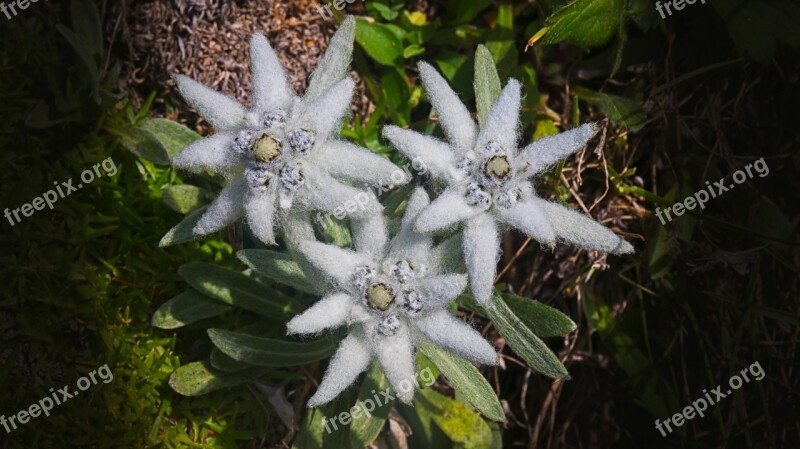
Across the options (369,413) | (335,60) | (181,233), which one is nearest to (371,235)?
(335,60)

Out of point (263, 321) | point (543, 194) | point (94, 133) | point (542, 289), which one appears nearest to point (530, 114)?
point (543, 194)

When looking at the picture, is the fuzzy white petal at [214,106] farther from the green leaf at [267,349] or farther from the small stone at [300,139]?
the green leaf at [267,349]

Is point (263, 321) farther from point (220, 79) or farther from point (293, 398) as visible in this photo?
point (220, 79)

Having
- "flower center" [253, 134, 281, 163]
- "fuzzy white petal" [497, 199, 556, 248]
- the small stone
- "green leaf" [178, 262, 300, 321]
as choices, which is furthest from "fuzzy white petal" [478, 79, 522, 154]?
"green leaf" [178, 262, 300, 321]

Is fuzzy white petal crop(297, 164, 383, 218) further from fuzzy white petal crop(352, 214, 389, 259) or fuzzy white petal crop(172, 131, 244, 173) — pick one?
fuzzy white petal crop(172, 131, 244, 173)

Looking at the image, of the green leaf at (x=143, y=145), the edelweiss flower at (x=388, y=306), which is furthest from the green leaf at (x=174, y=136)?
the edelweiss flower at (x=388, y=306)

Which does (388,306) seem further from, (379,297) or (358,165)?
(358,165)
